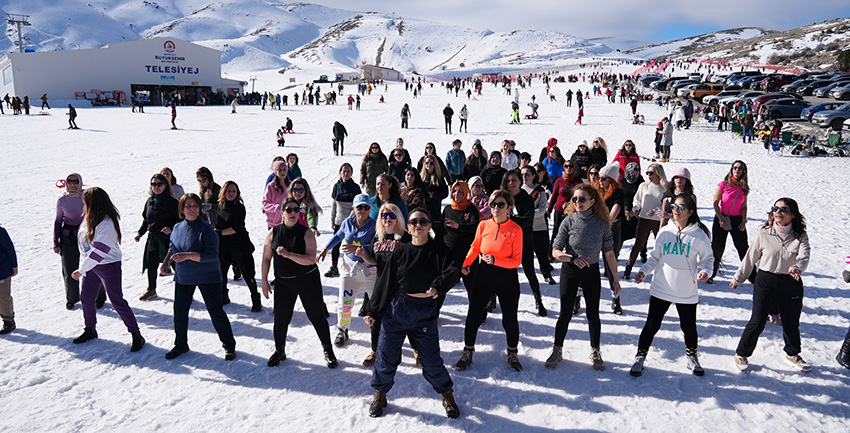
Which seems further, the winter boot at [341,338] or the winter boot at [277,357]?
the winter boot at [341,338]

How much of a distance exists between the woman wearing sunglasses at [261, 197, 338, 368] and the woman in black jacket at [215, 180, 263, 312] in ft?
5.24

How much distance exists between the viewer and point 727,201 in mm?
6176

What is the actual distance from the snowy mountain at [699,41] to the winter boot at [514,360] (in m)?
150

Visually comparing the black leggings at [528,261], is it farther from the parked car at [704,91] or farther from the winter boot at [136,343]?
the parked car at [704,91]

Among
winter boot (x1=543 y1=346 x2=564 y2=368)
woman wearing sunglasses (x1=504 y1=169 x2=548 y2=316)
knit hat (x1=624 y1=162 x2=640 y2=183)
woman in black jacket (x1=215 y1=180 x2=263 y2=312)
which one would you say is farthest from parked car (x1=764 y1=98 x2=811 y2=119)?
woman in black jacket (x1=215 y1=180 x2=263 y2=312)

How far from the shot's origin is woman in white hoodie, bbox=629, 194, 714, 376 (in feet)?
13.8

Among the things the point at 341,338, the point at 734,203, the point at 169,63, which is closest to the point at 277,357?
the point at 341,338

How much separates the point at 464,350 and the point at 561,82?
56.9 m

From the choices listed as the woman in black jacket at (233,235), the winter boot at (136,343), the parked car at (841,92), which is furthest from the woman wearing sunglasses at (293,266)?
the parked car at (841,92)

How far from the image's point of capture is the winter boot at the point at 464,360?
4.63m

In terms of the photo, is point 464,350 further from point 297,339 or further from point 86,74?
point 86,74

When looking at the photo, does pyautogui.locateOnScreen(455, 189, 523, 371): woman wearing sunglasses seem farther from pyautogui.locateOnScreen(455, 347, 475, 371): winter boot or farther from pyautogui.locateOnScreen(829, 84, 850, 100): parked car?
pyautogui.locateOnScreen(829, 84, 850, 100): parked car

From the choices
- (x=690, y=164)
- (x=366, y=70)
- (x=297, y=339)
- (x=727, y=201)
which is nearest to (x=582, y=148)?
(x=727, y=201)

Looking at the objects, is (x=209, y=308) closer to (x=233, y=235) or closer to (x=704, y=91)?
(x=233, y=235)
